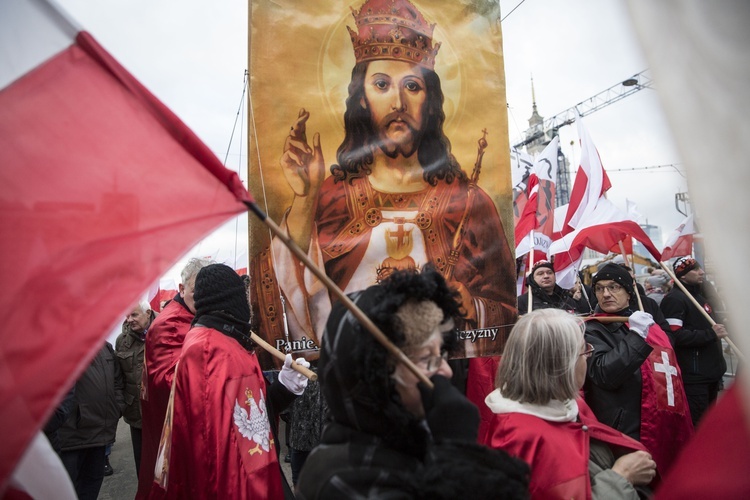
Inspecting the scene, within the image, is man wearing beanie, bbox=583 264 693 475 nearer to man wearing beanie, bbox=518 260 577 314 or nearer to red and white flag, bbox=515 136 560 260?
man wearing beanie, bbox=518 260 577 314

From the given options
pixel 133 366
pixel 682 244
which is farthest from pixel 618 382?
pixel 682 244

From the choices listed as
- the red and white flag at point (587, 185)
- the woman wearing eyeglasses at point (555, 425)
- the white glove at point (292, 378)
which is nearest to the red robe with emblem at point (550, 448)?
the woman wearing eyeglasses at point (555, 425)

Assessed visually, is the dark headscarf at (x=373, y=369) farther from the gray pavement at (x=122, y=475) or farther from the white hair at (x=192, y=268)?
the gray pavement at (x=122, y=475)

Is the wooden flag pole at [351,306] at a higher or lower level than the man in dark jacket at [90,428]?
higher

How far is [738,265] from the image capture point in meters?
0.70

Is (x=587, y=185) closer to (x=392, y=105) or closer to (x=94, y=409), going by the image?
(x=392, y=105)

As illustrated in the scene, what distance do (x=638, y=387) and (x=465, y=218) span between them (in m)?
1.63

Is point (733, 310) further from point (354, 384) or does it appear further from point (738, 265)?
point (354, 384)

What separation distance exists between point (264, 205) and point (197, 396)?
1.00 meters

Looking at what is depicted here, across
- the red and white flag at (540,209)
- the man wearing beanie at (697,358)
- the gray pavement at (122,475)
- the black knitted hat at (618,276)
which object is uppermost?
the red and white flag at (540,209)

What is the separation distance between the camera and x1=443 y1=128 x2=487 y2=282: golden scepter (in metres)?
2.74

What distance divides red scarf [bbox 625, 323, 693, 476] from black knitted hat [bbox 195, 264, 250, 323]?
2572mm

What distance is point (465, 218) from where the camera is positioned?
2.77 metres

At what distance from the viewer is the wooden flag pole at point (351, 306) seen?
49.1 inches
